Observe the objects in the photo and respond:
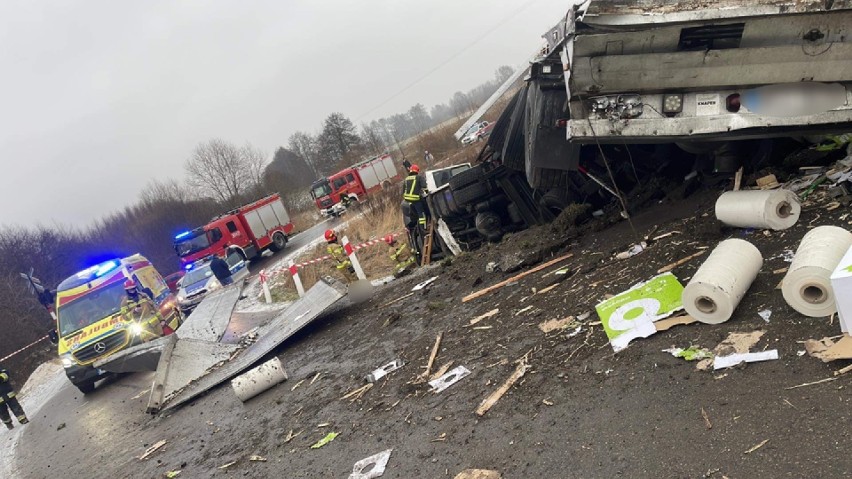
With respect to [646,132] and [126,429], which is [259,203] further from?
[646,132]

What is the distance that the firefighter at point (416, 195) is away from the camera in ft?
33.3

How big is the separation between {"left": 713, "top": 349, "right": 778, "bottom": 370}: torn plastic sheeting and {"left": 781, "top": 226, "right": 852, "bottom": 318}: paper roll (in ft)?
1.13

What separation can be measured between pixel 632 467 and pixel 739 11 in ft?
11.1

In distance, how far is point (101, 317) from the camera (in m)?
10.5

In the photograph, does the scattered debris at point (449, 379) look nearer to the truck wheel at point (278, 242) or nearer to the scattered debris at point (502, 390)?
the scattered debris at point (502, 390)

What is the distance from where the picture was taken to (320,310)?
7117 mm

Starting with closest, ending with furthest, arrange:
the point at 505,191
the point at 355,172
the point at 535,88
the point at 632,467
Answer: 1. the point at 632,467
2. the point at 535,88
3. the point at 505,191
4. the point at 355,172

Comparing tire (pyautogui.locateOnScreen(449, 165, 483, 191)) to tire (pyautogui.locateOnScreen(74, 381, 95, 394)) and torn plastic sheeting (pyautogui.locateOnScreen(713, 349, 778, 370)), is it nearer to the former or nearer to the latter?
torn plastic sheeting (pyautogui.locateOnScreen(713, 349, 778, 370))

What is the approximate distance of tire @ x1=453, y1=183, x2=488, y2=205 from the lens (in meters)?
8.20

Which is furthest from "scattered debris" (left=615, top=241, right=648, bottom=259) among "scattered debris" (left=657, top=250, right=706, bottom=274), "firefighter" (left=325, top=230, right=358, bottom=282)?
"firefighter" (left=325, top=230, right=358, bottom=282)

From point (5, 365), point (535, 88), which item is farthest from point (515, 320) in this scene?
point (5, 365)

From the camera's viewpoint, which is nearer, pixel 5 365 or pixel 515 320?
pixel 515 320

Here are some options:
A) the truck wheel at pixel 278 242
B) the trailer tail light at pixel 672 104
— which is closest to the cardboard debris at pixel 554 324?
the trailer tail light at pixel 672 104

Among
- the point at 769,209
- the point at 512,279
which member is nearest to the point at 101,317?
the point at 512,279
